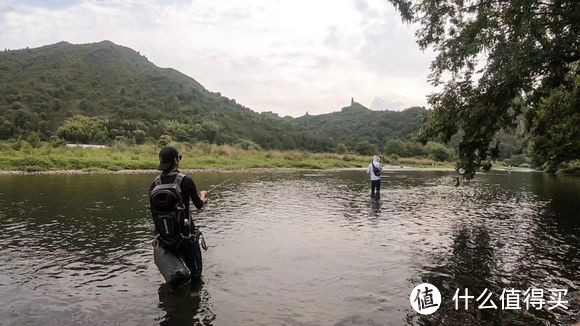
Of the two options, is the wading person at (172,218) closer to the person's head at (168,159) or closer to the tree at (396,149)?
the person's head at (168,159)

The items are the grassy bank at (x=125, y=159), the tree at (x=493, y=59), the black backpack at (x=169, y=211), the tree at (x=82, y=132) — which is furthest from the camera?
the tree at (x=82, y=132)

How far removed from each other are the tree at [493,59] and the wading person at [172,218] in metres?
8.78

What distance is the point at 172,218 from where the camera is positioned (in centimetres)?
673

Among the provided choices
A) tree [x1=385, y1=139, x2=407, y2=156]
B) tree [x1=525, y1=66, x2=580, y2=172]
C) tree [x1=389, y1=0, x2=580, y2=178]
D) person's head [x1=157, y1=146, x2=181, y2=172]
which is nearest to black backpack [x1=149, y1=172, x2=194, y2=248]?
person's head [x1=157, y1=146, x2=181, y2=172]

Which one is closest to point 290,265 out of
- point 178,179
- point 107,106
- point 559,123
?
point 178,179

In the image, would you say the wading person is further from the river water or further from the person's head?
the river water

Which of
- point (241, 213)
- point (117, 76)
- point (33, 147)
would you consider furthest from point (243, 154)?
point (117, 76)

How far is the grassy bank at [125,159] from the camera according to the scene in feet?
154

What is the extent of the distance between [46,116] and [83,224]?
101 meters

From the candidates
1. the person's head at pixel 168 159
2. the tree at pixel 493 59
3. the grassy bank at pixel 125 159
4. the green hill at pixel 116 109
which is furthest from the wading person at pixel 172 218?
the green hill at pixel 116 109

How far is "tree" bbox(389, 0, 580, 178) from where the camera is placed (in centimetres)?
1085

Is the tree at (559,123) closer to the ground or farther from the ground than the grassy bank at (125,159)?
farther from the ground

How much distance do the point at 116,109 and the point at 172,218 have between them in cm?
12540

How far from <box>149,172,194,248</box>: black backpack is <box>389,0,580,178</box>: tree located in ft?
29.2
